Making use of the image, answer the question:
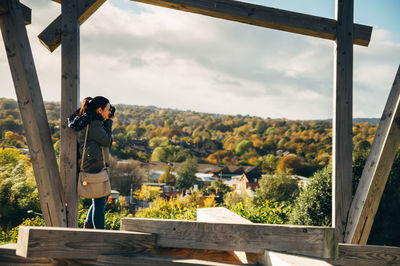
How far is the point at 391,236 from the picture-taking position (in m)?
7.79

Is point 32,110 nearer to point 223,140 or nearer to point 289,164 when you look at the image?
point 289,164

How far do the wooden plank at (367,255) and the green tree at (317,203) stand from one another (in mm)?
5220

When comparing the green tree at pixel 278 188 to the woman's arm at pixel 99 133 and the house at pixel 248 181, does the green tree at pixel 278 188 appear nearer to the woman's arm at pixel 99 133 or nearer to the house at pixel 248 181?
the house at pixel 248 181

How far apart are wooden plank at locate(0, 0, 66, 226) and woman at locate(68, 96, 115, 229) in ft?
0.73

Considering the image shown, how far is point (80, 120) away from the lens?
2627 millimetres

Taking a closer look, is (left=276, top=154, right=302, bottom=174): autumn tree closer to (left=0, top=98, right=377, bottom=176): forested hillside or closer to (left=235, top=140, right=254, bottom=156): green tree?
(left=0, top=98, right=377, bottom=176): forested hillside

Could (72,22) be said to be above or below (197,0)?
below

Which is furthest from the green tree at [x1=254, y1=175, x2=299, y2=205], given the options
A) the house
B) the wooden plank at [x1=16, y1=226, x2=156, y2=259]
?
the wooden plank at [x1=16, y1=226, x2=156, y2=259]

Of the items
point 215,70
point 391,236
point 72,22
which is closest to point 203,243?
point 72,22

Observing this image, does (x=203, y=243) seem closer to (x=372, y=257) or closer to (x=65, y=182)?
(x=372, y=257)

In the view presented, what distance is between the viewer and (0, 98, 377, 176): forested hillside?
1515cm

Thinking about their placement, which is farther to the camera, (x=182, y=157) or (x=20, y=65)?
(x=182, y=157)

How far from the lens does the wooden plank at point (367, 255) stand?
1817mm

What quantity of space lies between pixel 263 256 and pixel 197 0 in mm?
2236
